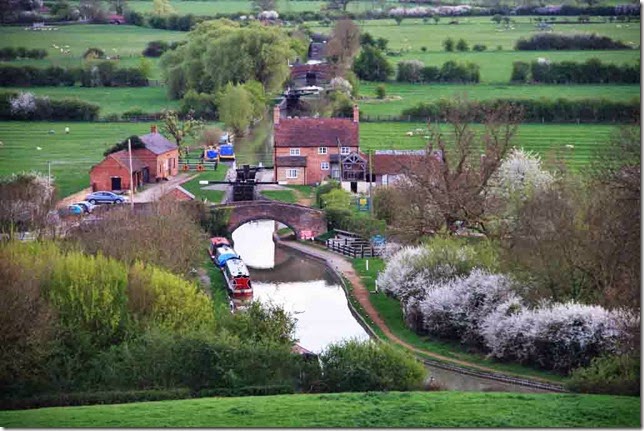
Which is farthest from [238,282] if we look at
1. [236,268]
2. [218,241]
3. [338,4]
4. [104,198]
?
[338,4]

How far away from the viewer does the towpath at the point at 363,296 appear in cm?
1791

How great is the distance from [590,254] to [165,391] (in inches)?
254

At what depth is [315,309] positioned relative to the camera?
70.7ft

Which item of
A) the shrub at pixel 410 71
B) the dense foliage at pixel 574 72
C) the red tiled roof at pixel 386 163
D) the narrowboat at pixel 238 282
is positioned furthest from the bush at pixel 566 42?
the narrowboat at pixel 238 282

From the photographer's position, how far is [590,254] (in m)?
18.6

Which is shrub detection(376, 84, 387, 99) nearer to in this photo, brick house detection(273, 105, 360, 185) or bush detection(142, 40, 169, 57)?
bush detection(142, 40, 169, 57)

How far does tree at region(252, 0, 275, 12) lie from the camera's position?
5294cm

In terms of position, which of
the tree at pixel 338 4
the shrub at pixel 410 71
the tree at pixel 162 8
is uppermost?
the tree at pixel 338 4

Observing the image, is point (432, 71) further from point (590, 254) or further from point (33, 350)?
point (33, 350)

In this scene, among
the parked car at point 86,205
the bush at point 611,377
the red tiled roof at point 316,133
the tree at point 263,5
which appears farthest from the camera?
the tree at point 263,5

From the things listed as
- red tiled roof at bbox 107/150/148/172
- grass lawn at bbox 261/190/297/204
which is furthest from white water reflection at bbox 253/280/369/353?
red tiled roof at bbox 107/150/148/172

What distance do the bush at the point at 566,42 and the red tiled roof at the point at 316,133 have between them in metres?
7.23

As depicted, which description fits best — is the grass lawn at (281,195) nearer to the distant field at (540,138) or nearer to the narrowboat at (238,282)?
the distant field at (540,138)

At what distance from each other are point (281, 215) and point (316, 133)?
239 inches
